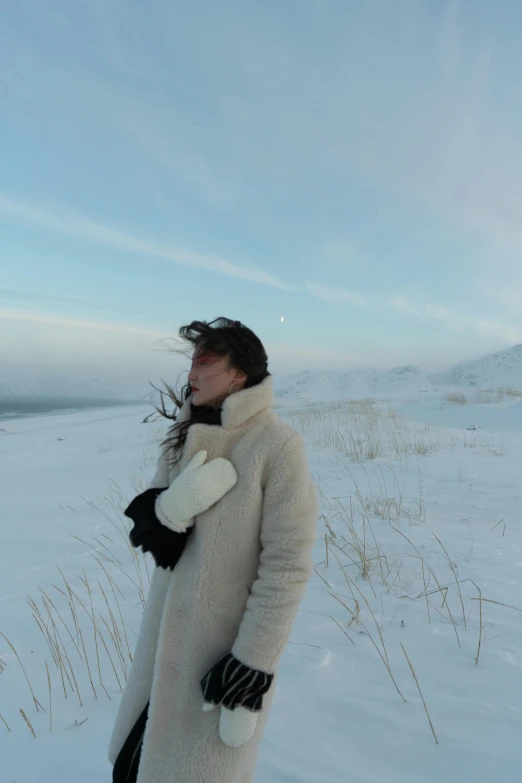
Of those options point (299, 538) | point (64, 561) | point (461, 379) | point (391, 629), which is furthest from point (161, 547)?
point (461, 379)

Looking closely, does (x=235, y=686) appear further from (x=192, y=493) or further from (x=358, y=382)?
(x=358, y=382)

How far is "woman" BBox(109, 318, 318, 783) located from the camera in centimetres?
116

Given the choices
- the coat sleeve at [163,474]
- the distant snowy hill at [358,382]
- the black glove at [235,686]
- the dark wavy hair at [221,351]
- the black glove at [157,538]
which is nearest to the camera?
the black glove at [235,686]

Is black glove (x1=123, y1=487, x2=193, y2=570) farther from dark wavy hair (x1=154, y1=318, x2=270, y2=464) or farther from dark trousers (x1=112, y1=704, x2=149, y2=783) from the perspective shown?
dark trousers (x1=112, y1=704, x2=149, y2=783)

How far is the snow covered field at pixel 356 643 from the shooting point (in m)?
1.87

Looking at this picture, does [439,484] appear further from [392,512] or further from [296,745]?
[296,745]

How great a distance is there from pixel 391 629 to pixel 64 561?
11.1 ft

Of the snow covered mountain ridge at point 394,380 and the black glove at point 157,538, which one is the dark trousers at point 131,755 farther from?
the snow covered mountain ridge at point 394,380

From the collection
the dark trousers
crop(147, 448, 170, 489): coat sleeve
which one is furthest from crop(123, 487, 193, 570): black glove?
the dark trousers

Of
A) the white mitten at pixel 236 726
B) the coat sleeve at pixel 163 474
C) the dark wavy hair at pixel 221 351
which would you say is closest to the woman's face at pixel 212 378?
the dark wavy hair at pixel 221 351

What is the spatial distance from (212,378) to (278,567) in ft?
2.10

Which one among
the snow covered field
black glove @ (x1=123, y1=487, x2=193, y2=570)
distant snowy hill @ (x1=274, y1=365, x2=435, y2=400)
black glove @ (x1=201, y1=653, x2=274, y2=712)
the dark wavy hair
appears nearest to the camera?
black glove @ (x1=201, y1=653, x2=274, y2=712)

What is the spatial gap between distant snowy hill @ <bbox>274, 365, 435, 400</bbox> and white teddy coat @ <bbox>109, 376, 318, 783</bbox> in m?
45.0

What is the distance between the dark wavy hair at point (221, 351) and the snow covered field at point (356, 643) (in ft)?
5.05
